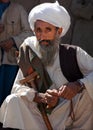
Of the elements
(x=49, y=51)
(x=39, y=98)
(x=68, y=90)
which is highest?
(x=49, y=51)

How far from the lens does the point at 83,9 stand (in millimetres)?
9391

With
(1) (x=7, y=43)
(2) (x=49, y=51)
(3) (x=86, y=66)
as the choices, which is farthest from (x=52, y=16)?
(1) (x=7, y=43)

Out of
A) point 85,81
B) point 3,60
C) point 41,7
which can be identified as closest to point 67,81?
point 85,81

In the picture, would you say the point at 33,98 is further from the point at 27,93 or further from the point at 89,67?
the point at 89,67

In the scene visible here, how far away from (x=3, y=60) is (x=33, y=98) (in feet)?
5.09

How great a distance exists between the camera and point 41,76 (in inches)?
285

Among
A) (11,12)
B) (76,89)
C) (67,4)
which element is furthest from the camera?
(67,4)

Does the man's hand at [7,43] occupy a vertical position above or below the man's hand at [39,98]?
above

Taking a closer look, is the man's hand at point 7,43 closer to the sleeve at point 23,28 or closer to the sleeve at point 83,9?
the sleeve at point 23,28

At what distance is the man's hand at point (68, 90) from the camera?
6.93 meters

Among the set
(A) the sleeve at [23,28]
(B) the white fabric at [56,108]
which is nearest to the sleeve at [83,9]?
(A) the sleeve at [23,28]

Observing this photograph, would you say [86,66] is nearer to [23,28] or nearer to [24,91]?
[24,91]

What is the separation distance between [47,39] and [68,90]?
2.06ft

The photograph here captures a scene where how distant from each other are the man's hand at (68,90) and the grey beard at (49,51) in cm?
39
